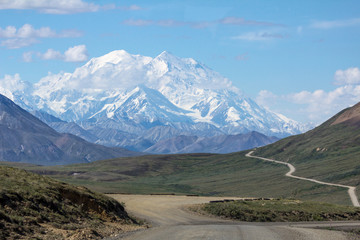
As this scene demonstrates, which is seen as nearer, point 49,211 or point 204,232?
point 204,232

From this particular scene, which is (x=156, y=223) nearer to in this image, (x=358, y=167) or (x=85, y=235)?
(x=85, y=235)

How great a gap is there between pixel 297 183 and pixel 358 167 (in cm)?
2426

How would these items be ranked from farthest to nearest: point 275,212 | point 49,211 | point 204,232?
point 275,212 → point 49,211 → point 204,232

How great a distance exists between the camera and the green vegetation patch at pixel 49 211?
3375 centimetres

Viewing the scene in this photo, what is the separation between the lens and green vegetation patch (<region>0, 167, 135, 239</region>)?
33750mm

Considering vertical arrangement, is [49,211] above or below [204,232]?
above

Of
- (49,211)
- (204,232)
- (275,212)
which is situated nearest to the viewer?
(204,232)

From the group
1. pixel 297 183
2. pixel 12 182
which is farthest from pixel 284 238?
pixel 297 183

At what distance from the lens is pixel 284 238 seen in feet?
122

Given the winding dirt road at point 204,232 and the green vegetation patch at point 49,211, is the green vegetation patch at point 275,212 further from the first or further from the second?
the green vegetation patch at point 49,211

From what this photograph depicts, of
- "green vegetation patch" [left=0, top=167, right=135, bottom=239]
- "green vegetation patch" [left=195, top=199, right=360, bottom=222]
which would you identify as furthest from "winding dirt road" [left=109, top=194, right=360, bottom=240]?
"green vegetation patch" [left=195, top=199, right=360, bottom=222]

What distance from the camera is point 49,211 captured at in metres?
39.2

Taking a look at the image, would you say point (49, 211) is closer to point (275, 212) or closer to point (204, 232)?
point (204, 232)

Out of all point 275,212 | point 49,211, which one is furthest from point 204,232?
point 275,212
